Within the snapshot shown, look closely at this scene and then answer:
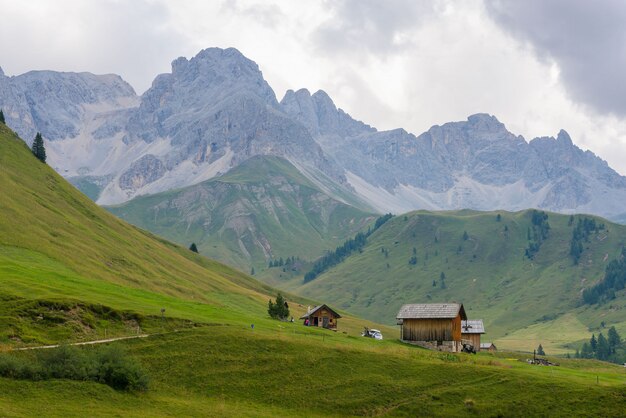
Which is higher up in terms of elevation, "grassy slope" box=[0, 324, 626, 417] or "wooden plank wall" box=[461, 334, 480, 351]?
"wooden plank wall" box=[461, 334, 480, 351]

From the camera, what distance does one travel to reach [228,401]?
6769 cm

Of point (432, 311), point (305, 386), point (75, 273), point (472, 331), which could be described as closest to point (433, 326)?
point (432, 311)

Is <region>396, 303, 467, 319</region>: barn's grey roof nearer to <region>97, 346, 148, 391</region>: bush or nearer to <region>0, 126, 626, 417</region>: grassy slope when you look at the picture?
<region>0, 126, 626, 417</region>: grassy slope

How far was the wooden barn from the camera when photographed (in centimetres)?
11206

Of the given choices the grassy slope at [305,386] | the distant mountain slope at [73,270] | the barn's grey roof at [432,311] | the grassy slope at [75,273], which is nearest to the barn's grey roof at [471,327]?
the barn's grey roof at [432,311]

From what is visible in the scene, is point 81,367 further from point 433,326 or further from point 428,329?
point 433,326

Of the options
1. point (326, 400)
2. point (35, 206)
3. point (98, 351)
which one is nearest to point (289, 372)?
point (326, 400)

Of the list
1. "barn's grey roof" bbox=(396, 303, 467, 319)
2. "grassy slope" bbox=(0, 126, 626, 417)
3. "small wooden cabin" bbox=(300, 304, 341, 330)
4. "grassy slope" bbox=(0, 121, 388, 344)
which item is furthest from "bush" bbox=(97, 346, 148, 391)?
"small wooden cabin" bbox=(300, 304, 341, 330)

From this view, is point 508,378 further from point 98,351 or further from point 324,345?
point 98,351

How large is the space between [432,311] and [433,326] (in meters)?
2.35

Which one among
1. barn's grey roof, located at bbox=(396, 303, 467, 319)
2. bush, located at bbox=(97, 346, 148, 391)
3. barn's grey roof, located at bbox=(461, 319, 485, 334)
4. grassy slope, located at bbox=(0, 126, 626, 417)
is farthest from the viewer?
barn's grey roof, located at bbox=(461, 319, 485, 334)

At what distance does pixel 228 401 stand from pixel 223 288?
115 metres

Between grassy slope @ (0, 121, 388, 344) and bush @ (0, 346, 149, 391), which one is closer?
bush @ (0, 346, 149, 391)

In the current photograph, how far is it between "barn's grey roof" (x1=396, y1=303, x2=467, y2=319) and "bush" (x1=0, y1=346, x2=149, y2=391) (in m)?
56.9
